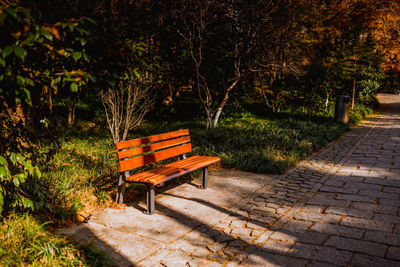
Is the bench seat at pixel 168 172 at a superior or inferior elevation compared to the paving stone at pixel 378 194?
superior

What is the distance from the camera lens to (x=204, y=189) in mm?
5707

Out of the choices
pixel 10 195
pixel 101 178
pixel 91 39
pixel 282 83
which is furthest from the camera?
pixel 282 83

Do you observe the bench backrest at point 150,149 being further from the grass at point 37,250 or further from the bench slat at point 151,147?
the grass at point 37,250

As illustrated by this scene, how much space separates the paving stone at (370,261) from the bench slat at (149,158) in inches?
116

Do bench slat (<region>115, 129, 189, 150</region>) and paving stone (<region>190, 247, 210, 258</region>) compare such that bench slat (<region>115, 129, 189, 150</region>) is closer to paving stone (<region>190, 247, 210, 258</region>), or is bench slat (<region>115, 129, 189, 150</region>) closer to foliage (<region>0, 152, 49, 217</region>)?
foliage (<region>0, 152, 49, 217</region>)

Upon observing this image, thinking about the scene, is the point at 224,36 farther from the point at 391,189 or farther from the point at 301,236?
the point at 301,236

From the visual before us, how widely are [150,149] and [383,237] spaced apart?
3.32 meters

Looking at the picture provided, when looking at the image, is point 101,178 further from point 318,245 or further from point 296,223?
point 318,245

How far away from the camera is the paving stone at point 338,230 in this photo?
12.9 feet

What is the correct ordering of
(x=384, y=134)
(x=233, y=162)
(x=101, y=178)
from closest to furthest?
1. (x=101, y=178)
2. (x=233, y=162)
3. (x=384, y=134)

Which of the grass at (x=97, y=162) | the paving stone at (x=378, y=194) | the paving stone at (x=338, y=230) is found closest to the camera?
the grass at (x=97, y=162)

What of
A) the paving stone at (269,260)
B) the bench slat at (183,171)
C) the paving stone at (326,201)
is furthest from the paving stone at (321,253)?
the bench slat at (183,171)

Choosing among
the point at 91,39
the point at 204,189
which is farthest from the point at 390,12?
the point at 91,39

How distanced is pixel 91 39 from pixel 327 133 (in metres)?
10.0
